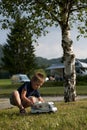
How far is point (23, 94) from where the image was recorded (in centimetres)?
1155

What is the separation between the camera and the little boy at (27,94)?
37.6 feet

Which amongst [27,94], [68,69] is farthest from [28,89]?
[68,69]

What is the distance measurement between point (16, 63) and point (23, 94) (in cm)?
8599

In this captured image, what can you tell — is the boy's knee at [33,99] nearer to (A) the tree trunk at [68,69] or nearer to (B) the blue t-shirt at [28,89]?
(B) the blue t-shirt at [28,89]

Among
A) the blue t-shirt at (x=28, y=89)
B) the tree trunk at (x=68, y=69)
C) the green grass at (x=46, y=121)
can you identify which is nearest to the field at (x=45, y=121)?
the green grass at (x=46, y=121)

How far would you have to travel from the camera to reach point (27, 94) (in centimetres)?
1174

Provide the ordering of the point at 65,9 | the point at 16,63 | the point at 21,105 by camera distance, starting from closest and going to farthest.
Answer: the point at 21,105 < the point at 65,9 < the point at 16,63

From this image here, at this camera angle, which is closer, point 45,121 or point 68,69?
point 45,121

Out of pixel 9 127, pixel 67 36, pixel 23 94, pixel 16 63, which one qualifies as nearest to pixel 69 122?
pixel 9 127

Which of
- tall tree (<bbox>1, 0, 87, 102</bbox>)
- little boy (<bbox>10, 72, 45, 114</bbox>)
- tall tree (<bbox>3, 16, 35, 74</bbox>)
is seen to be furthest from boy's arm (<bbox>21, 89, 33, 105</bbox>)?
tall tree (<bbox>3, 16, 35, 74</bbox>)

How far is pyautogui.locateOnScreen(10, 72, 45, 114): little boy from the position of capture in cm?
1145

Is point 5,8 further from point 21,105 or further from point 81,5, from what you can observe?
point 21,105

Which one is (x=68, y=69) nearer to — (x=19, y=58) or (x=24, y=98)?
(x=24, y=98)

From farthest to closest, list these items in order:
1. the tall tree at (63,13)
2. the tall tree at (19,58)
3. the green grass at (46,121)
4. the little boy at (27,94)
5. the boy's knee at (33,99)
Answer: the tall tree at (19,58), the tall tree at (63,13), the boy's knee at (33,99), the little boy at (27,94), the green grass at (46,121)
